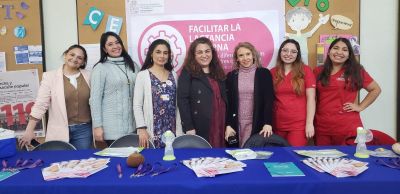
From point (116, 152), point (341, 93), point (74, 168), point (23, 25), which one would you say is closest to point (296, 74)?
point (341, 93)

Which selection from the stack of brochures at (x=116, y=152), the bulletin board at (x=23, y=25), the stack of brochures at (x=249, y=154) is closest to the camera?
the stack of brochures at (x=249, y=154)

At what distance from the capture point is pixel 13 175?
1455 mm

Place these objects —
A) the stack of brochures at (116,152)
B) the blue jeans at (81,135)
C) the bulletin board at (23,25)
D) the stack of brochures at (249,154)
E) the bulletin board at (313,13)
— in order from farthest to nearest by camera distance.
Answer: the bulletin board at (23,25) < the bulletin board at (313,13) < the blue jeans at (81,135) < the stack of brochures at (116,152) < the stack of brochures at (249,154)

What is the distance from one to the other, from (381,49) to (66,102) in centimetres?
283

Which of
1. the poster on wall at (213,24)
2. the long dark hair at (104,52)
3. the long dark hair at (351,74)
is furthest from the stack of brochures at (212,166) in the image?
the poster on wall at (213,24)

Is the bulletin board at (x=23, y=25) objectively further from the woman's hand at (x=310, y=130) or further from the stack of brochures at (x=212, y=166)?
the woman's hand at (x=310, y=130)

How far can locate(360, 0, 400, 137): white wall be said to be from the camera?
2.80m

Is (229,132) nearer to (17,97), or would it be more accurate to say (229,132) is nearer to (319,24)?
(319,24)

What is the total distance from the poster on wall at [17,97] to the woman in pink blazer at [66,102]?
1.85 ft

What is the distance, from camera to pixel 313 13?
280 cm

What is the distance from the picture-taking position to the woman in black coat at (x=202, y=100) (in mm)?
2414

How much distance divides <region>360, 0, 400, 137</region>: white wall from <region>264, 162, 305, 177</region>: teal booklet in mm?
1804

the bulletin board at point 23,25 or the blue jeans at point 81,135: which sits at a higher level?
the bulletin board at point 23,25

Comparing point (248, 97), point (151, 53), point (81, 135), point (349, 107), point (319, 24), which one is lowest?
point (81, 135)
